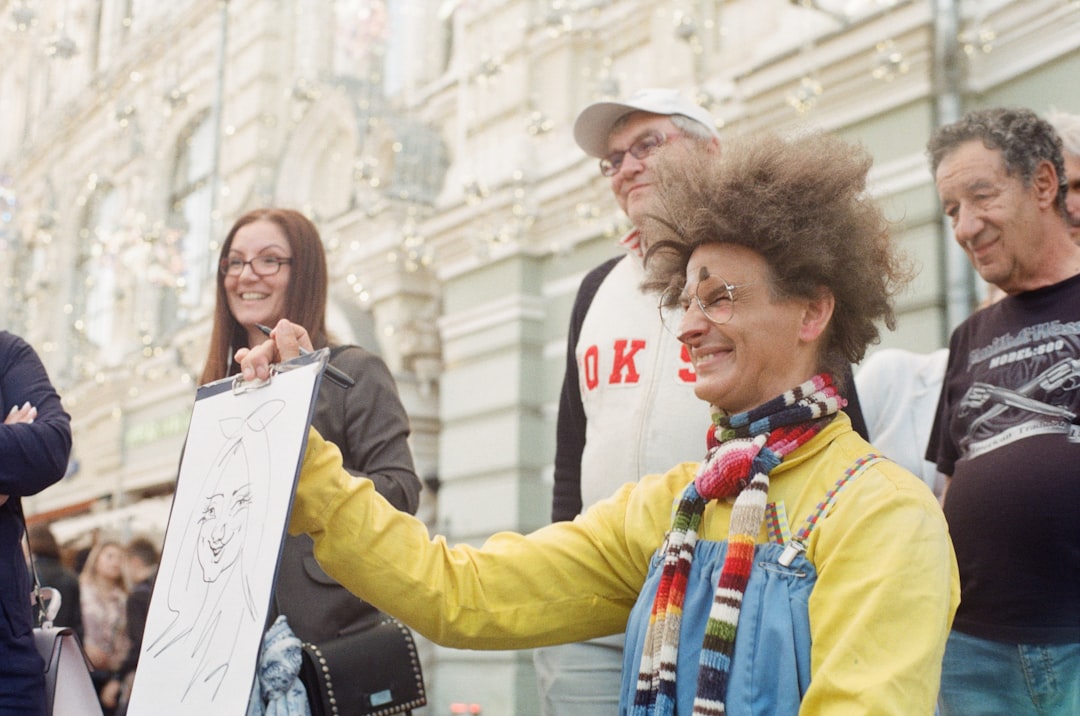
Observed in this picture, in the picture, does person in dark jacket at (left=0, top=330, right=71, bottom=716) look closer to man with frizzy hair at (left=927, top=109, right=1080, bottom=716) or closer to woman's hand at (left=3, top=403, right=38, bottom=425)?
woman's hand at (left=3, top=403, right=38, bottom=425)

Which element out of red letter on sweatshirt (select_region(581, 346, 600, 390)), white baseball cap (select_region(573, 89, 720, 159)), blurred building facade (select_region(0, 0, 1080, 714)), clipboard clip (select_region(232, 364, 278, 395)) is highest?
blurred building facade (select_region(0, 0, 1080, 714))

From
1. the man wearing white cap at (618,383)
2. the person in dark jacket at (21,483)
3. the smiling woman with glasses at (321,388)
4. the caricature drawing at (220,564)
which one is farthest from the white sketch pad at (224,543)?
the man wearing white cap at (618,383)

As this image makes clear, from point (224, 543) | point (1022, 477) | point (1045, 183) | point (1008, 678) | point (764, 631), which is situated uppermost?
point (1045, 183)

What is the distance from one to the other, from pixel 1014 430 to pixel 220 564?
1489mm

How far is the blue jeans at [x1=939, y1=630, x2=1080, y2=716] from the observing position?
2.18 metres

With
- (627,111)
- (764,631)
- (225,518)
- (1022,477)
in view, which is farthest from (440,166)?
(764,631)

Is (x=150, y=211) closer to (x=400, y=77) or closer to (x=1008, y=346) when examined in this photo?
(x=400, y=77)

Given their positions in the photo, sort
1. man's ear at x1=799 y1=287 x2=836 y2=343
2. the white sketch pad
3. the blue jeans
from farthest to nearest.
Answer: the blue jeans → man's ear at x1=799 y1=287 x2=836 y2=343 → the white sketch pad

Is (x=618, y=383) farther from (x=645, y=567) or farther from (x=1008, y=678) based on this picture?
(x=1008, y=678)

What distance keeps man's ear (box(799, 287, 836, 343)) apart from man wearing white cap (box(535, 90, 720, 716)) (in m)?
0.66

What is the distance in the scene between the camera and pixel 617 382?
2676 millimetres

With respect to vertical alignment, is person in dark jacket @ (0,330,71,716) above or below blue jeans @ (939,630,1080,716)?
above

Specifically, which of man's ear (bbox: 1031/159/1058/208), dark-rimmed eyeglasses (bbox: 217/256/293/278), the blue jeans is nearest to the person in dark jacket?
dark-rimmed eyeglasses (bbox: 217/256/293/278)

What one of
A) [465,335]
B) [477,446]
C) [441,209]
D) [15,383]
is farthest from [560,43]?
[15,383]
